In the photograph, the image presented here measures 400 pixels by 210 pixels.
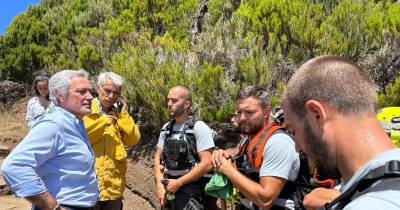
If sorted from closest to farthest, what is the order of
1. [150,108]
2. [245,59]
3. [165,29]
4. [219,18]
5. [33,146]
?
[33,146], [245,59], [150,108], [219,18], [165,29]

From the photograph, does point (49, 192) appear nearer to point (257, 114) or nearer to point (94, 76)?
point (257, 114)

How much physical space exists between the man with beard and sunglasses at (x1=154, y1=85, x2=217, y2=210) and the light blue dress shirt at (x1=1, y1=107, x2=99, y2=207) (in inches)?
41.8

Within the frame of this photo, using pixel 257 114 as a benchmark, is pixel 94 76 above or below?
above

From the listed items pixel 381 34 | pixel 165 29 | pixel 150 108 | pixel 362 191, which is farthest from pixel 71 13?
pixel 362 191

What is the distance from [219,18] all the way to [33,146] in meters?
7.70

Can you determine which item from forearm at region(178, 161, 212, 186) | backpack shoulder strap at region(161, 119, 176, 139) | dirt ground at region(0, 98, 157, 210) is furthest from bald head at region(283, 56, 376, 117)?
dirt ground at region(0, 98, 157, 210)

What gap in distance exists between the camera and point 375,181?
1004mm

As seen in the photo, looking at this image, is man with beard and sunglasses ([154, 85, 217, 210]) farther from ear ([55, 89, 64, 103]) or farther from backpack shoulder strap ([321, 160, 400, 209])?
backpack shoulder strap ([321, 160, 400, 209])

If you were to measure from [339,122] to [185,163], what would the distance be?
320 centimetres

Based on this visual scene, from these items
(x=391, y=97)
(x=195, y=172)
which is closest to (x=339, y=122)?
(x=195, y=172)

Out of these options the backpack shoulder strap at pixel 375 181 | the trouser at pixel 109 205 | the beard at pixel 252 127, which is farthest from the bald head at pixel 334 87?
the trouser at pixel 109 205

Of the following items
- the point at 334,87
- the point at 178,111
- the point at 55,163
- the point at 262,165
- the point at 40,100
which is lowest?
the point at 262,165

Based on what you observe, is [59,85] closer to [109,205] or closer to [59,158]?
[59,158]

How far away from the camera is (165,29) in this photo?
11312mm
